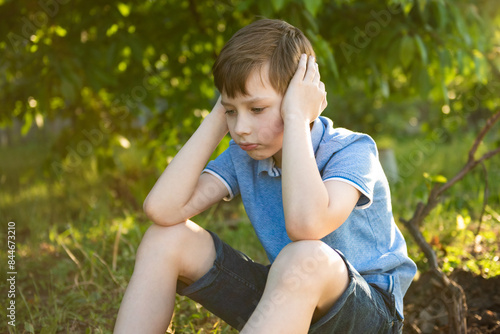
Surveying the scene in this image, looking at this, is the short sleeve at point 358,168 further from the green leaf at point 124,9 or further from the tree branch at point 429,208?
the green leaf at point 124,9

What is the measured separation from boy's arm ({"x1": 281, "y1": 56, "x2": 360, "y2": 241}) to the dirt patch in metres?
0.78

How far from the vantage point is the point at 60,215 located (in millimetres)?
3824

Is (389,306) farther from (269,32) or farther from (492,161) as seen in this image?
(492,161)

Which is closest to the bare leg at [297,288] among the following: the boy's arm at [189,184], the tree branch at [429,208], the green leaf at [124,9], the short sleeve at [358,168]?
the short sleeve at [358,168]

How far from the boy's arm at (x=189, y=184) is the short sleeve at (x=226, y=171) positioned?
0.6 inches

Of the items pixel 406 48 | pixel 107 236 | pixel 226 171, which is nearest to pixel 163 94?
pixel 107 236

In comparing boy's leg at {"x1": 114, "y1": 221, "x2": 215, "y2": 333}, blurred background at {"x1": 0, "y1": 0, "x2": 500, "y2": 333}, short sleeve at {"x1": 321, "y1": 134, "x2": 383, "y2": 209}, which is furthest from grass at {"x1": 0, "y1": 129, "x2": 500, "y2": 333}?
short sleeve at {"x1": 321, "y1": 134, "x2": 383, "y2": 209}

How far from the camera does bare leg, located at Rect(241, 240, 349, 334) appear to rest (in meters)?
1.23

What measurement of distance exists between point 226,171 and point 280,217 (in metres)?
0.26

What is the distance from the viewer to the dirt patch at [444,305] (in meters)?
1.92

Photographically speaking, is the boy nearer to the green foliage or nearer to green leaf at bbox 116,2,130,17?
the green foliage

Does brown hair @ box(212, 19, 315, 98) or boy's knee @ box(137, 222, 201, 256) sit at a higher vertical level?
brown hair @ box(212, 19, 315, 98)

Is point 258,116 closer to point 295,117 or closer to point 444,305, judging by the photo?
point 295,117

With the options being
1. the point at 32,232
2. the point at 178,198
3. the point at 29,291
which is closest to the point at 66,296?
the point at 29,291
